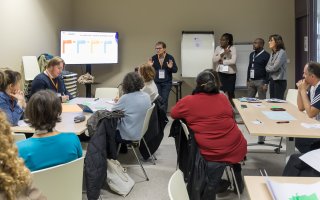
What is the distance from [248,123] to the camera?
3.11 meters

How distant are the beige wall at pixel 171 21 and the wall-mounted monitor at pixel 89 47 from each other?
0.35 meters

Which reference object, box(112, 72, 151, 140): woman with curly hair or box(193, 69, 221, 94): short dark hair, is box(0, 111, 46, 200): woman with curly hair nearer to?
box(193, 69, 221, 94): short dark hair

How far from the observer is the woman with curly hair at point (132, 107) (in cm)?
360

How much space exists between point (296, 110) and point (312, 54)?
2393 millimetres

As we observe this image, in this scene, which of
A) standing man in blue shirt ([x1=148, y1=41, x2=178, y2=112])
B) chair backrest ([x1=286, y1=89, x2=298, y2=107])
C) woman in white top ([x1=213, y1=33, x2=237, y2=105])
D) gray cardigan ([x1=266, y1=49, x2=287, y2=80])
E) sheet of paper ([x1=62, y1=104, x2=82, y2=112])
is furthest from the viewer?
woman in white top ([x1=213, y1=33, x2=237, y2=105])

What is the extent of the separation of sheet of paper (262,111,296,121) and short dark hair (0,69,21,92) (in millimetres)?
2517

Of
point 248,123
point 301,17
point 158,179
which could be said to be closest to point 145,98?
point 158,179

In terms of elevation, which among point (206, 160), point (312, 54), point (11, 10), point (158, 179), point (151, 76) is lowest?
point (158, 179)

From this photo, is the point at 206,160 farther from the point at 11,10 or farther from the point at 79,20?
the point at 79,20

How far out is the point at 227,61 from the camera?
6.46m

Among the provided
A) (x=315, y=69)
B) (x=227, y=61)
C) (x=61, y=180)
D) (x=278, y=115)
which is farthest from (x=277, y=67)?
(x=61, y=180)

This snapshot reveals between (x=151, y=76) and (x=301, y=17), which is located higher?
(x=301, y=17)

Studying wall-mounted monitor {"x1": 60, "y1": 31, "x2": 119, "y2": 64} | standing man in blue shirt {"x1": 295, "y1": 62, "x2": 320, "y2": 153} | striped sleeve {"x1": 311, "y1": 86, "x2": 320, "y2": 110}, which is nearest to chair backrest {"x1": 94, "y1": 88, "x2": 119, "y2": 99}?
wall-mounted monitor {"x1": 60, "y1": 31, "x2": 119, "y2": 64}

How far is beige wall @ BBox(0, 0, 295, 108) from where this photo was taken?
706cm
